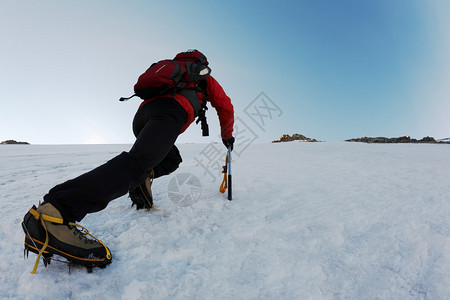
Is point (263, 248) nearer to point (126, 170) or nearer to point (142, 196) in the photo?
point (126, 170)

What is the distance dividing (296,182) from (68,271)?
2.50 meters

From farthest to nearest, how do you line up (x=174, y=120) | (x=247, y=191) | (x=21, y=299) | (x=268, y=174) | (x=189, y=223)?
1. (x=268, y=174)
2. (x=247, y=191)
3. (x=189, y=223)
4. (x=174, y=120)
5. (x=21, y=299)

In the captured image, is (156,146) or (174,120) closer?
(156,146)

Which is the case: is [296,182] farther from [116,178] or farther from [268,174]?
[116,178]

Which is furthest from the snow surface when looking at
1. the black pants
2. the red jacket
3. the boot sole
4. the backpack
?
the backpack

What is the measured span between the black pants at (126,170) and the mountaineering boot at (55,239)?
0.05 metres

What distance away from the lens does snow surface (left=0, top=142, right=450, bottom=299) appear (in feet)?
3.84

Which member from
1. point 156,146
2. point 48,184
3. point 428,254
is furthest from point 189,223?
point 48,184

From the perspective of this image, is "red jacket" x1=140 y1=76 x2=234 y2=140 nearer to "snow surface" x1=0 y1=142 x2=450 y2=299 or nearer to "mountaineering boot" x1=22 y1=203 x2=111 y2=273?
"snow surface" x1=0 y1=142 x2=450 y2=299

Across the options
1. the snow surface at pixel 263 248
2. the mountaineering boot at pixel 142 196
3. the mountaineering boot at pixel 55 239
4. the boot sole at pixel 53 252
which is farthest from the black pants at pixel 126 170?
the mountaineering boot at pixel 142 196

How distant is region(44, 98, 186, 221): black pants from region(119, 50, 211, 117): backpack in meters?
0.09

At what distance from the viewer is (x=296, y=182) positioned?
9.86 ft

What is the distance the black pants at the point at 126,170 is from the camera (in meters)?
1.25

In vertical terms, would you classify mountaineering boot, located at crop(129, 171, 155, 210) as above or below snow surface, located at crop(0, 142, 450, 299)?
above
